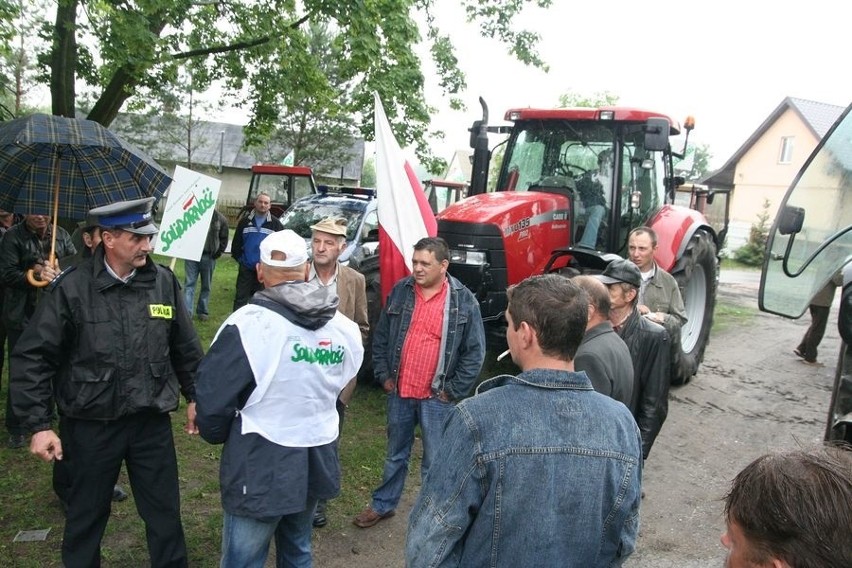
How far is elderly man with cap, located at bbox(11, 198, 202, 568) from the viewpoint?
2738 millimetres

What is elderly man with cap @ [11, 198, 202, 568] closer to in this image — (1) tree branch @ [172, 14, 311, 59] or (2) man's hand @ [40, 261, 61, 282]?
(2) man's hand @ [40, 261, 61, 282]

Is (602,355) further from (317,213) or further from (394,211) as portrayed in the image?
(317,213)

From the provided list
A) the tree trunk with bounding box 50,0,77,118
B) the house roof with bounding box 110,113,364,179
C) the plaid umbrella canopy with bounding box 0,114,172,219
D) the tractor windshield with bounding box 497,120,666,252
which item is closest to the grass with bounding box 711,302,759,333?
the tractor windshield with bounding box 497,120,666,252

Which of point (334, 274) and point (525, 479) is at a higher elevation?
point (334, 274)

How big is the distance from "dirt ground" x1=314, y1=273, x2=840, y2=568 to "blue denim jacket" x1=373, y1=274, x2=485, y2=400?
0.93 m

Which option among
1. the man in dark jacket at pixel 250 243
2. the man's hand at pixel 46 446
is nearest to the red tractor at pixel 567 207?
the man in dark jacket at pixel 250 243

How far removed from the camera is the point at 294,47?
380 inches

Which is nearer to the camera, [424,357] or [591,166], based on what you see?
[424,357]

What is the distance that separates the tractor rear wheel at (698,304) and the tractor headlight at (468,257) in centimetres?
245

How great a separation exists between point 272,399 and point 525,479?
118 cm

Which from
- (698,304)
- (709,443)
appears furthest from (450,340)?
(698,304)

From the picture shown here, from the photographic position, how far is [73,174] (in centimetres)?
425

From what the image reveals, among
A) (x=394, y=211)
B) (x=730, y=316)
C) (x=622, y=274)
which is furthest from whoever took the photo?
(x=730, y=316)

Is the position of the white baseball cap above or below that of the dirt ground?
above
